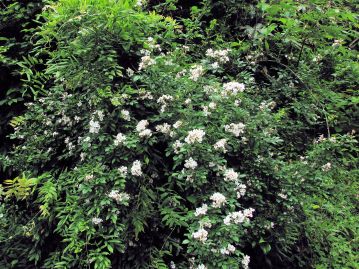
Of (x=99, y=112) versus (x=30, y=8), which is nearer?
(x=99, y=112)

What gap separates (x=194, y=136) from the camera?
6.32ft

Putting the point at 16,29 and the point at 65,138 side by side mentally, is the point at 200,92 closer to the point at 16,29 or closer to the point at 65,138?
the point at 65,138

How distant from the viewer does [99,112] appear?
2.12 meters

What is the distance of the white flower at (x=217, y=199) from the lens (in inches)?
72.7

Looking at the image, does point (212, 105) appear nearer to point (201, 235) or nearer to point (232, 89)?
point (232, 89)

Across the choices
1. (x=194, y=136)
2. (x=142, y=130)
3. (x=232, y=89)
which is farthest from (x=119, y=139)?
(x=232, y=89)

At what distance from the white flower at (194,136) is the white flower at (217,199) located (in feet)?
0.96

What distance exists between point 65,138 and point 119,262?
3.06 ft

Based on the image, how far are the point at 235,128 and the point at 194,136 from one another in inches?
13.9

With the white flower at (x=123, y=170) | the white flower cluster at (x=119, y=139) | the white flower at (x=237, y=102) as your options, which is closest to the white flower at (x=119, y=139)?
the white flower cluster at (x=119, y=139)

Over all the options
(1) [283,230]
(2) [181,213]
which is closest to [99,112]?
(2) [181,213]

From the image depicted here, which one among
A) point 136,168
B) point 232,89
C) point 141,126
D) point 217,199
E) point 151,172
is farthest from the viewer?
point 232,89

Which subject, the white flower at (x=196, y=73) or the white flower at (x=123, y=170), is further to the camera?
the white flower at (x=196, y=73)

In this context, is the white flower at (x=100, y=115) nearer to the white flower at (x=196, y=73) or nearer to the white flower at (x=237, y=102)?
the white flower at (x=196, y=73)
